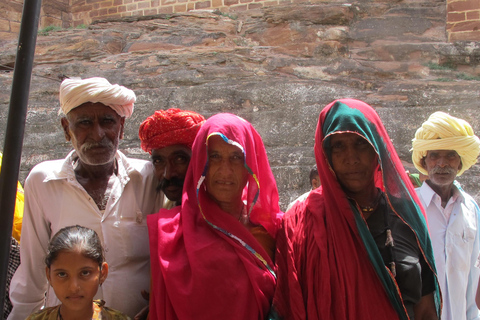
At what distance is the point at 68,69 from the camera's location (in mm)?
7574

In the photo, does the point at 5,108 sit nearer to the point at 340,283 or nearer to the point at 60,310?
the point at 60,310

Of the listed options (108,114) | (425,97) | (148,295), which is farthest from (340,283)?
(425,97)

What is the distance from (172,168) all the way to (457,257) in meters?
1.73

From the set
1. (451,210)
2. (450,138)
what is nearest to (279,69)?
(450,138)

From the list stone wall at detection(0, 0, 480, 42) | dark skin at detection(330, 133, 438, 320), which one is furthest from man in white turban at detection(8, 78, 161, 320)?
stone wall at detection(0, 0, 480, 42)

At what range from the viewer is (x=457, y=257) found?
260 centimetres

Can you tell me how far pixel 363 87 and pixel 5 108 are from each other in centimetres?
501

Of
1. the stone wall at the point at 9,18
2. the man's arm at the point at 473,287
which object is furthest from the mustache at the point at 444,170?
the stone wall at the point at 9,18

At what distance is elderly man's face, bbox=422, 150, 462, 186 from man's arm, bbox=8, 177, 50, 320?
2.33m

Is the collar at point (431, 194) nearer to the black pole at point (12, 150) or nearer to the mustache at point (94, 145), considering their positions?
the mustache at point (94, 145)

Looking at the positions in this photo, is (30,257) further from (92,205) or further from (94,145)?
(94,145)

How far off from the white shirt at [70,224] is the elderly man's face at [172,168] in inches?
7.6

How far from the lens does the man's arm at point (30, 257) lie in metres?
2.07

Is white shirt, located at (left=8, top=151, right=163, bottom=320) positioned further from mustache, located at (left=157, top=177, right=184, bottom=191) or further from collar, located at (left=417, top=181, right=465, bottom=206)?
collar, located at (left=417, top=181, right=465, bottom=206)
